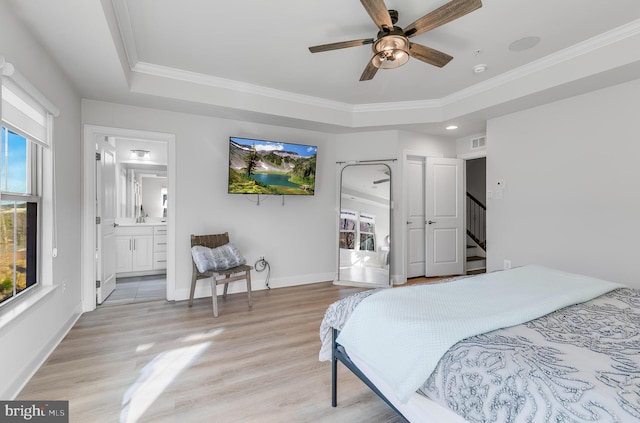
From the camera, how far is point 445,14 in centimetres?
185

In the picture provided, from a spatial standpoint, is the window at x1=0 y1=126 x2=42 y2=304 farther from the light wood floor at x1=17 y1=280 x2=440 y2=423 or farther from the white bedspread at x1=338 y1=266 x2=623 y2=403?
the white bedspread at x1=338 y1=266 x2=623 y2=403

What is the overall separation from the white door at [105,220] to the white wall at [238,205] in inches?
20.6

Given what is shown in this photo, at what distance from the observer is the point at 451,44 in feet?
8.75

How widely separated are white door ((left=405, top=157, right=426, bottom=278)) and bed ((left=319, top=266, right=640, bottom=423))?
294cm

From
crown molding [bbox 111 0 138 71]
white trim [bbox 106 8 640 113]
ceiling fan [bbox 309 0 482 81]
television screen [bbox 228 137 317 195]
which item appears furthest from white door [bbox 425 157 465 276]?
crown molding [bbox 111 0 138 71]

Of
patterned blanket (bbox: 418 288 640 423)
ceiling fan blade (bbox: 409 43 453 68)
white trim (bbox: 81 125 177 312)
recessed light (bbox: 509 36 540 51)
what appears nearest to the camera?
patterned blanket (bbox: 418 288 640 423)

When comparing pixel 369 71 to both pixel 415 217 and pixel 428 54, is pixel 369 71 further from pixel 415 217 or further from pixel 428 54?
pixel 415 217

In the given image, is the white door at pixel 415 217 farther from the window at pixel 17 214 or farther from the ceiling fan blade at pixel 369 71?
the window at pixel 17 214

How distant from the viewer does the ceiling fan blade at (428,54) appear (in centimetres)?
223

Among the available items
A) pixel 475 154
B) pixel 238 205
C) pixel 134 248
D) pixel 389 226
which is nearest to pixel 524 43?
pixel 475 154

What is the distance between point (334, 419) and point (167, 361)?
1.36 metres

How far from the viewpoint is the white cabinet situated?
4.67 meters

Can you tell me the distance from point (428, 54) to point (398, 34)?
373 mm

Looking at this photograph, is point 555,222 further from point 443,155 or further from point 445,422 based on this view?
point 445,422
